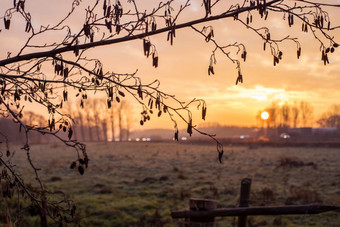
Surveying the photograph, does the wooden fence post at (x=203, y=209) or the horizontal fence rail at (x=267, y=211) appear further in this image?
the wooden fence post at (x=203, y=209)

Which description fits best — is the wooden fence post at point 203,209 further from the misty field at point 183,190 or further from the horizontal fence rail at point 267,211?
the misty field at point 183,190

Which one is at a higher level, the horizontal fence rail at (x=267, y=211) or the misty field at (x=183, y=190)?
the horizontal fence rail at (x=267, y=211)

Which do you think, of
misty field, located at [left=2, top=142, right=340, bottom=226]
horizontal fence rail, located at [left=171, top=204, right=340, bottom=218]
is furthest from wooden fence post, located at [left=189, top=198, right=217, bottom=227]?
misty field, located at [left=2, top=142, right=340, bottom=226]

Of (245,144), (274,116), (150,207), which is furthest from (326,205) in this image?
(274,116)

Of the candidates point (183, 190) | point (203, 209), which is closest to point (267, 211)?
point (203, 209)

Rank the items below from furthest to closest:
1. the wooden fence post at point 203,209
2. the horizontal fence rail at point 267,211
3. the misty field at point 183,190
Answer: the misty field at point 183,190 → the wooden fence post at point 203,209 → the horizontal fence rail at point 267,211

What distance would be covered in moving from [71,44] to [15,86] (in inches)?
44.1

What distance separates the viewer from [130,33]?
2875 millimetres

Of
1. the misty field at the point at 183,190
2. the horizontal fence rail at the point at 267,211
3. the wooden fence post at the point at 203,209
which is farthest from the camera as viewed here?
the misty field at the point at 183,190

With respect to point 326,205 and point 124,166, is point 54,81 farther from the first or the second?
point 124,166

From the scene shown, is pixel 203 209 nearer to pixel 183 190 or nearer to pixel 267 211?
pixel 267 211

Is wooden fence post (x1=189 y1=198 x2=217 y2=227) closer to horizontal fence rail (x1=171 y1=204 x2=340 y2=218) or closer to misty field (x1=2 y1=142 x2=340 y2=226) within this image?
horizontal fence rail (x1=171 y1=204 x2=340 y2=218)

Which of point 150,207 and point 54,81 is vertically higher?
point 54,81

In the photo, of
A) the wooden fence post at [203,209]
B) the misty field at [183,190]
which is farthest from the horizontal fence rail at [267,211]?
the misty field at [183,190]
